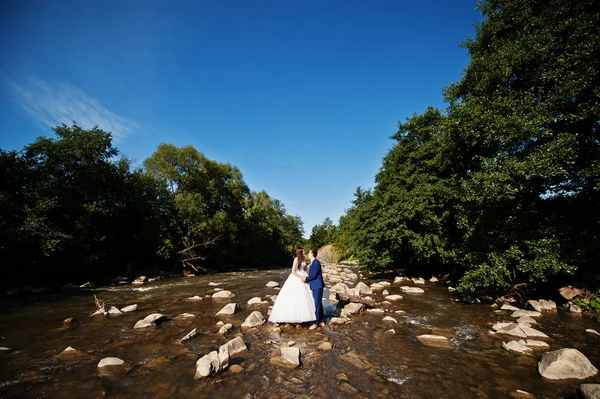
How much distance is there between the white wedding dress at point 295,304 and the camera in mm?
8523

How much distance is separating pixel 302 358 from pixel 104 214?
87.9 feet

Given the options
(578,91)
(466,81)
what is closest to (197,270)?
(466,81)

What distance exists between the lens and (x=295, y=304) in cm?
859

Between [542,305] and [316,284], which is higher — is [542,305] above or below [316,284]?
below

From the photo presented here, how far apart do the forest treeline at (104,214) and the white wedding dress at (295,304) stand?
2009 cm

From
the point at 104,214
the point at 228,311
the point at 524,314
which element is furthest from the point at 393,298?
the point at 104,214

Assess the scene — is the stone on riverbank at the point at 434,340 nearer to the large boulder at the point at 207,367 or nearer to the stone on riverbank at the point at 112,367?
the large boulder at the point at 207,367

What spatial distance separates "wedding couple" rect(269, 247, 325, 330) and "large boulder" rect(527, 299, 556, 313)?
9.51m

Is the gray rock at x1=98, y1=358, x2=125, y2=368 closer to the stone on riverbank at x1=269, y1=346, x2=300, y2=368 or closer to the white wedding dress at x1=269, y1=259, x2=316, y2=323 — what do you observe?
the stone on riverbank at x1=269, y1=346, x2=300, y2=368

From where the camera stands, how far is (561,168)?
8781 mm

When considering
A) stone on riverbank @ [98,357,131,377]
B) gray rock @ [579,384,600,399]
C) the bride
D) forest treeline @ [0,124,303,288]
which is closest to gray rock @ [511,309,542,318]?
gray rock @ [579,384,600,399]

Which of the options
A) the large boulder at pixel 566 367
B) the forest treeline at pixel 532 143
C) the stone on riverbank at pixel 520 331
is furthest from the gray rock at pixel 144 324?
the forest treeline at pixel 532 143

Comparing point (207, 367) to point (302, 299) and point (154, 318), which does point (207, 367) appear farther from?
point (154, 318)

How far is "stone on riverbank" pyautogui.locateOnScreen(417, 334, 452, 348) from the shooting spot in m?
7.11
